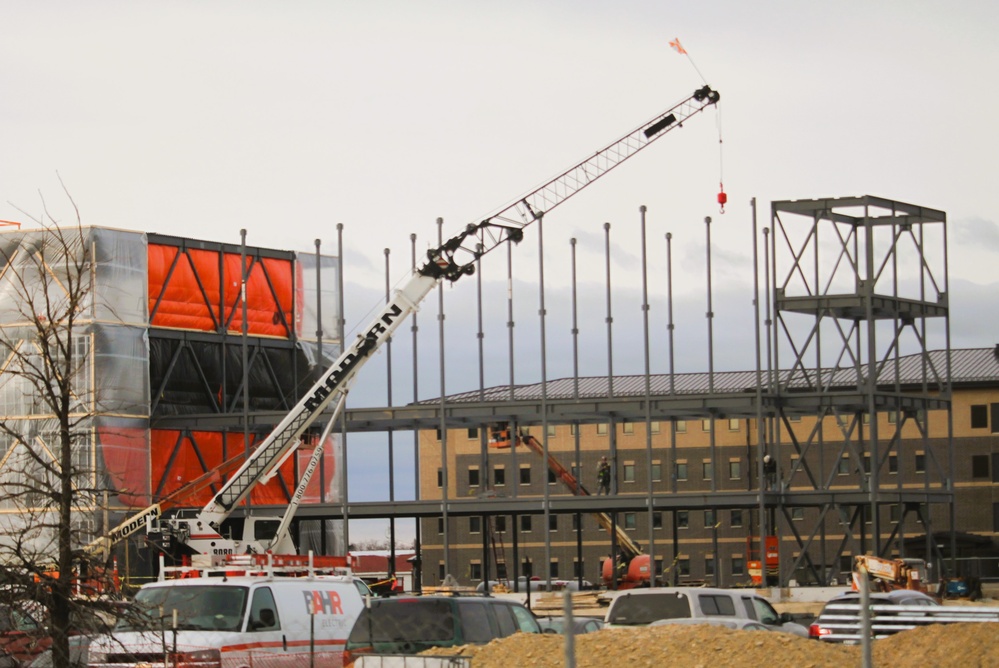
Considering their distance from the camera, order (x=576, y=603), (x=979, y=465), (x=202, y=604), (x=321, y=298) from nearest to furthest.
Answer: (x=202, y=604)
(x=576, y=603)
(x=321, y=298)
(x=979, y=465)

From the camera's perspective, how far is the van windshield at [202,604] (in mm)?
22484

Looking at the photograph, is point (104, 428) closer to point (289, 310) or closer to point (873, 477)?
point (289, 310)

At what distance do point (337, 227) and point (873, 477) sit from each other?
23646mm

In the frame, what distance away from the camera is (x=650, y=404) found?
56.3m

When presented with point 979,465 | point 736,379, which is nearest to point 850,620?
point 979,465

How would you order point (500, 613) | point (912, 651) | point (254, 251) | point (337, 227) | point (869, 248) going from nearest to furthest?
point (912, 651)
point (500, 613)
point (869, 248)
point (337, 227)
point (254, 251)

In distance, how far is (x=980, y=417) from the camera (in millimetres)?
109250

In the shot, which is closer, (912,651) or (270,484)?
(912,651)

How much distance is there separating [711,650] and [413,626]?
3616 mm

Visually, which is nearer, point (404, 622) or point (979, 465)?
point (404, 622)

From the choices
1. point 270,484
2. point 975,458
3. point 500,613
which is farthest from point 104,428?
→ point 975,458

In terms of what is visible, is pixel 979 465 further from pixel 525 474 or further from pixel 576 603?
pixel 576 603

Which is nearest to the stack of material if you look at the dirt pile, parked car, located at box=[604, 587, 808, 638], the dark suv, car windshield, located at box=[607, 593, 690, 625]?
parked car, located at box=[604, 587, 808, 638]

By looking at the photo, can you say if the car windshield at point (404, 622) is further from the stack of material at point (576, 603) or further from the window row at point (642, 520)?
the window row at point (642, 520)
